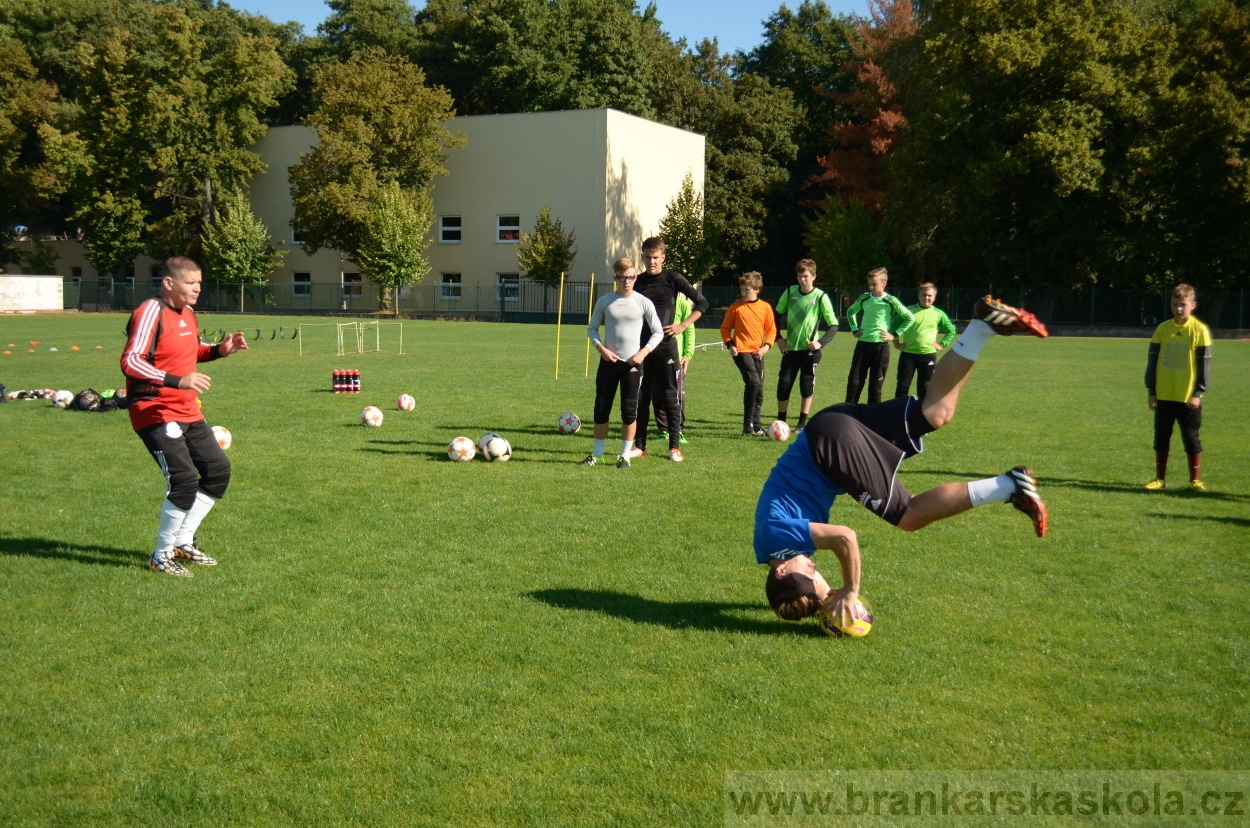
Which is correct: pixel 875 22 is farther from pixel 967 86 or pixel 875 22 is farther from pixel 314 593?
pixel 314 593

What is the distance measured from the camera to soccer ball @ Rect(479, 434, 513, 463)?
11.0 metres

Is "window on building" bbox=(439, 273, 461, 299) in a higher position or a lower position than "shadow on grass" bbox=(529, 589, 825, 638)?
higher

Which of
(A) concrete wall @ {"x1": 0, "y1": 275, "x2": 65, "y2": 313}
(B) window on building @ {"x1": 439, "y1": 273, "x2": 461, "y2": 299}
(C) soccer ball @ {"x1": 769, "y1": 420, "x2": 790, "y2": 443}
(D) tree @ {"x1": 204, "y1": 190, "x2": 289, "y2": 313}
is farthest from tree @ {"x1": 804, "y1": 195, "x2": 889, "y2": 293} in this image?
(C) soccer ball @ {"x1": 769, "y1": 420, "x2": 790, "y2": 443}

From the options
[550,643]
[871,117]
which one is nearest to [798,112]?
[871,117]

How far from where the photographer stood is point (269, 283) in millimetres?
58656

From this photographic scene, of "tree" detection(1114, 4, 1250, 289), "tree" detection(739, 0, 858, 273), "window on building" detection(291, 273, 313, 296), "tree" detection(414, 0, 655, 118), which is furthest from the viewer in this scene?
"tree" detection(739, 0, 858, 273)

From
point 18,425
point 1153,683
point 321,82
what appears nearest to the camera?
point 1153,683

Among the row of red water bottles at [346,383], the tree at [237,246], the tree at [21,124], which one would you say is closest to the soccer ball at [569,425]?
the row of red water bottles at [346,383]

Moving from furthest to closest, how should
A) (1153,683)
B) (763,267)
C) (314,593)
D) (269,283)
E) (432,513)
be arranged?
1. (763,267)
2. (269,283)
3. (432,513)
4. (314,593)
5. (1153,683)

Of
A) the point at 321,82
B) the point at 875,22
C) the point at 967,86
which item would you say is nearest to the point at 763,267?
the point at 875,22

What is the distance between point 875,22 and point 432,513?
54199 mm

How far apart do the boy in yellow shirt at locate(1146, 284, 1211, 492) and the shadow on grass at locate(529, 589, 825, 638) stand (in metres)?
5.77

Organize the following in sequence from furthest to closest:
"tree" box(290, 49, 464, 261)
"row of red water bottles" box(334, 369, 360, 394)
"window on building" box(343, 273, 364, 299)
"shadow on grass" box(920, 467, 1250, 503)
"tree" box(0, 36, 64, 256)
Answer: "window on building" box(343, 273, 364, 299) → "tree" box(0, 36, 64, 256) → "tree" box(290, 49, 464, 261) → "row of red water bottles" box(334, 369, 360, 394) → "shadow on grass" box(920, 467, 1250, 503)

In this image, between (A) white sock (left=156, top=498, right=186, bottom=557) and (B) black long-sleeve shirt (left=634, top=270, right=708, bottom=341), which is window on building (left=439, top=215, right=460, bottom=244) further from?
(A) white sock (left=156, top=498, right=186, bottom=557)
